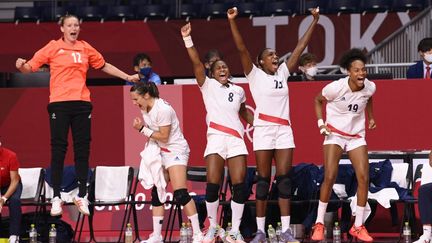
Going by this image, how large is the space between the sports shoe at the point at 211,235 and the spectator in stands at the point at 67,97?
4.62 feet

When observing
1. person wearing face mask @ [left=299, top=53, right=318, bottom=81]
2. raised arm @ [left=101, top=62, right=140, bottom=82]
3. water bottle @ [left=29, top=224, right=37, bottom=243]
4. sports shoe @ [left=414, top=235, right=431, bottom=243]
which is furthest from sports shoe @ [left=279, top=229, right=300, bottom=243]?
person wearing face mask @ [left=299, top=53, right=318, bottom=81]

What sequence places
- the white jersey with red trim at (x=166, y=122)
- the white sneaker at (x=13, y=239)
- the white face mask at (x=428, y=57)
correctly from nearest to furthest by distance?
the white jersey with red trim at (x=166, y=122) < the white sneaker at (x=13, y=239) < the white face mask at (x=428, y=57)

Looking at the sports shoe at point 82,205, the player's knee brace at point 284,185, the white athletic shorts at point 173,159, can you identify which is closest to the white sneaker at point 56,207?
the sports shoe at point 82,205

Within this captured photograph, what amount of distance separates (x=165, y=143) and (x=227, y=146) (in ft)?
2.54

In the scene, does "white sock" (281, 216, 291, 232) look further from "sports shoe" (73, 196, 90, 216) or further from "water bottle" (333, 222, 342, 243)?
"sports shoe" (73, 196, 90, 216)

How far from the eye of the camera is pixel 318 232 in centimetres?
1386

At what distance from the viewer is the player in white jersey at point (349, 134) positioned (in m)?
13.9

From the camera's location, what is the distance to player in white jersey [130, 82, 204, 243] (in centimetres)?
1396

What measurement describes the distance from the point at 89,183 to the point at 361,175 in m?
3.80

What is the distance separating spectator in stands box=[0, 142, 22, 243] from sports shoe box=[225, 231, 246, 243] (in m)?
2.72

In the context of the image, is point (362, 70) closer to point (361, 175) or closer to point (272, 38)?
point (361, 175)

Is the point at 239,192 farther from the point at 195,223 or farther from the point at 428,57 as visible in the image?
the point at 428,57

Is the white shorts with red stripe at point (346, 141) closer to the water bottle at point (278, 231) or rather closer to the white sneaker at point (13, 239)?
the water bottle at point (278, 231)

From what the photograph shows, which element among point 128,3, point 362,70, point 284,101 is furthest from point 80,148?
point 128,3
